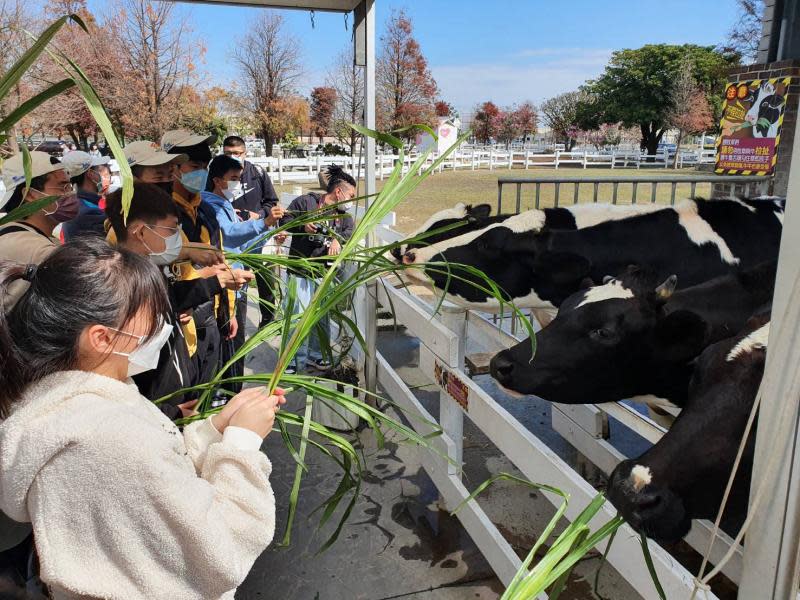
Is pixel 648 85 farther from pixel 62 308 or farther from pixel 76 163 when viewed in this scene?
pixel 62 308

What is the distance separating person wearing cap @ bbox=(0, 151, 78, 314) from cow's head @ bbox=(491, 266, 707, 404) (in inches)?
66.2

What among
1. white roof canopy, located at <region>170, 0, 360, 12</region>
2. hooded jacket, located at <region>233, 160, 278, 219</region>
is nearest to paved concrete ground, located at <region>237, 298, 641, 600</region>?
hooded jacket, located at <region>233, 160, 278, 219</region>

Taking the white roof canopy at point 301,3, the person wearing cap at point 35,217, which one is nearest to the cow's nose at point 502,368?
the person wearing cap at point 35,217

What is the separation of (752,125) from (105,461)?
311 inches

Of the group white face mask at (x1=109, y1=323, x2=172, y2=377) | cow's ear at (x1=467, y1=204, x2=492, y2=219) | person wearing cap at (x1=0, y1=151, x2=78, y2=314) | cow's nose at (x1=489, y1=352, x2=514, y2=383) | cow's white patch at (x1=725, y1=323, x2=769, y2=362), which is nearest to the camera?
white face mask at (x1=109, y1=323, x2=172, y2=377)

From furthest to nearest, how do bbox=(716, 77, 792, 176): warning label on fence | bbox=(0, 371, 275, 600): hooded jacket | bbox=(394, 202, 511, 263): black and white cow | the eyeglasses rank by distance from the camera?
bbox=(716, 77, 792, 176): warning label on fence < bbox=(394, 202, 511, 263): black and white cow < the eyeglasses < bbox=(0, 371, 275, 600): hooded jacket

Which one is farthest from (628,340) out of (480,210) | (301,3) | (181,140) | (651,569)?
(301,3)

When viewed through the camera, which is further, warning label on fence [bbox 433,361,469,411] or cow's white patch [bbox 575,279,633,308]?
warning label on fence [bbox 433,361,469,411]

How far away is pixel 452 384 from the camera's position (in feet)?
9.49

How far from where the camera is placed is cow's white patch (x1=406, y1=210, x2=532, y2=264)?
372 cm

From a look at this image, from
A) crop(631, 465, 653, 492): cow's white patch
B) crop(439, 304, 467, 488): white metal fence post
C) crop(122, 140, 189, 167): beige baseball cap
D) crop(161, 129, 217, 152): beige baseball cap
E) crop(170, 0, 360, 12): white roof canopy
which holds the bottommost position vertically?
crop(439, 304, 467, 488): white metal fence post

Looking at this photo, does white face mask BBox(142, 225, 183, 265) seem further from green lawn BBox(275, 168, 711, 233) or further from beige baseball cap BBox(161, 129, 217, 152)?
green lawn BBox(275, 168, 711, 233)

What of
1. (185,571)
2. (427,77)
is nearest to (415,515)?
(185,571)

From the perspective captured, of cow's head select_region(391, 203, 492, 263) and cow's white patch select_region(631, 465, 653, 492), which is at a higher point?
cow's head select_region(391, 203, 492, 263)
